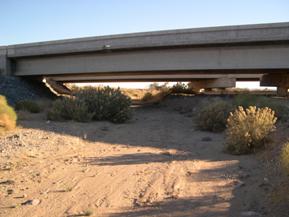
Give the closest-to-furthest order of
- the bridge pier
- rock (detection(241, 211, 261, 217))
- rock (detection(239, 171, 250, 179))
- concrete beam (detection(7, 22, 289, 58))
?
rock (detection(241, 211, 261, 217))
rock (detection(239, 171, 250, 179))
concrete beam (detection(7, 22, 289, 58))
the bridge pier

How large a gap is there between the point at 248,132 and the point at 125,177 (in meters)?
3.93

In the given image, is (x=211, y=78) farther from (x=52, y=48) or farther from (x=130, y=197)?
(x=130, y=197)

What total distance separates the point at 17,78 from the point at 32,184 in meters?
33.9

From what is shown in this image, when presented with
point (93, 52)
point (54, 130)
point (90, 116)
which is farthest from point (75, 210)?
point (93, 52)

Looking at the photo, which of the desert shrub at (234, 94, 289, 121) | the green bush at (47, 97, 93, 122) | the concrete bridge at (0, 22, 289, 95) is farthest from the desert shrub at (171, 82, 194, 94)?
the green bush at (47, 97, 93, 122)

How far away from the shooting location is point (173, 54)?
32.0m

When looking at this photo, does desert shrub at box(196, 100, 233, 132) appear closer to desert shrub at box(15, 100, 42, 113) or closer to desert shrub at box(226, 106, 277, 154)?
desert shrub at box(226, 106, 277, 154)

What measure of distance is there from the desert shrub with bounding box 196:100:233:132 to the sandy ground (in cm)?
144

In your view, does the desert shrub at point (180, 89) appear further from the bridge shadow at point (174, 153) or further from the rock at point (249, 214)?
the rock at point (249, 214)

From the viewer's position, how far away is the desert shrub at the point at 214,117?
1705 centimetres

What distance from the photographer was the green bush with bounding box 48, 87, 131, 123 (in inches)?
761

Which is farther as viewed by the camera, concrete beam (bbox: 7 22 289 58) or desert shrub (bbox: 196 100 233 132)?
concrete beam (bbox: 7 22 289 58)

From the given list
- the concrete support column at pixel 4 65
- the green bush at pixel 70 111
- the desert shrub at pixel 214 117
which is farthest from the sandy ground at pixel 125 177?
the concrete support column at pixel 4 65

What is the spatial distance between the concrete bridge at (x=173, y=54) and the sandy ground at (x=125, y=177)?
14.2 meters
